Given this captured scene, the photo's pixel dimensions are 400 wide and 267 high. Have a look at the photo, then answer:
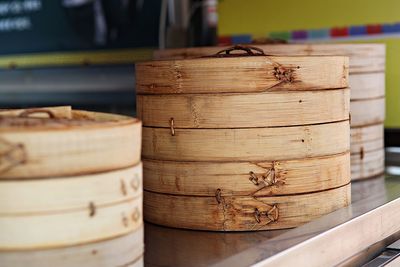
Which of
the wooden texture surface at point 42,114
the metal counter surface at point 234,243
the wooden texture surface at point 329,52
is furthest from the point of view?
the wooden texture surface at point 329,52

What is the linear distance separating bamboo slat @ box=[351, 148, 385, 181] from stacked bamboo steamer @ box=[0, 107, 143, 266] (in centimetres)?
144

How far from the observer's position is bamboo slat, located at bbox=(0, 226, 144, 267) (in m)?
1.07

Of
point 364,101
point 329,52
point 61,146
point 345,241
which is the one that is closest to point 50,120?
point 61,146

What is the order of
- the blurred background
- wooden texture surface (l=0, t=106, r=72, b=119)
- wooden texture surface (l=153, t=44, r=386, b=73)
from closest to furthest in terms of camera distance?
wooden texture surface (l=0, t=106, r=72, b=119) → wooden texture surface (l=153, t=44, r=386, b=73) → the blurred background

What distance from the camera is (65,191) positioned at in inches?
42.6

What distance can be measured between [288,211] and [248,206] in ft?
0.34

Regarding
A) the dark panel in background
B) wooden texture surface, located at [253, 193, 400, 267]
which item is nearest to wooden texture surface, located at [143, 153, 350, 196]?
wooden texture surface, located at [253, 193, 400, 267]

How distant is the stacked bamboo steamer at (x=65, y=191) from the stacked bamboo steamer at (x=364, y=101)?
1.25 metres

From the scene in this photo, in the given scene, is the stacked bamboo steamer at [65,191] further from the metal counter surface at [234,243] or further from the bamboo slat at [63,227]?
the metal counter surface at [234,243]

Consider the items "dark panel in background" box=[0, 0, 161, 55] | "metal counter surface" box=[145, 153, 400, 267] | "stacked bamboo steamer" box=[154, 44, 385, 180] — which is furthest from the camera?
"dark panel in background" box=[0, 0, 161, 55]

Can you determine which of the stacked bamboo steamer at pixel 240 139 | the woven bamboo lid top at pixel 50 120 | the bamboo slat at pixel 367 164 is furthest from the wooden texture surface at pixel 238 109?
the bamboo slat at pixel 367 164

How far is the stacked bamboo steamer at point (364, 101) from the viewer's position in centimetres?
244

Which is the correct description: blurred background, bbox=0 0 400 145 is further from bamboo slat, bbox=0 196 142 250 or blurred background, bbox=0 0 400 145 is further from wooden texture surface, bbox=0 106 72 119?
bamboo slat, bbox=0 196 142 250

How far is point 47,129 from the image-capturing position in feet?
3.48
